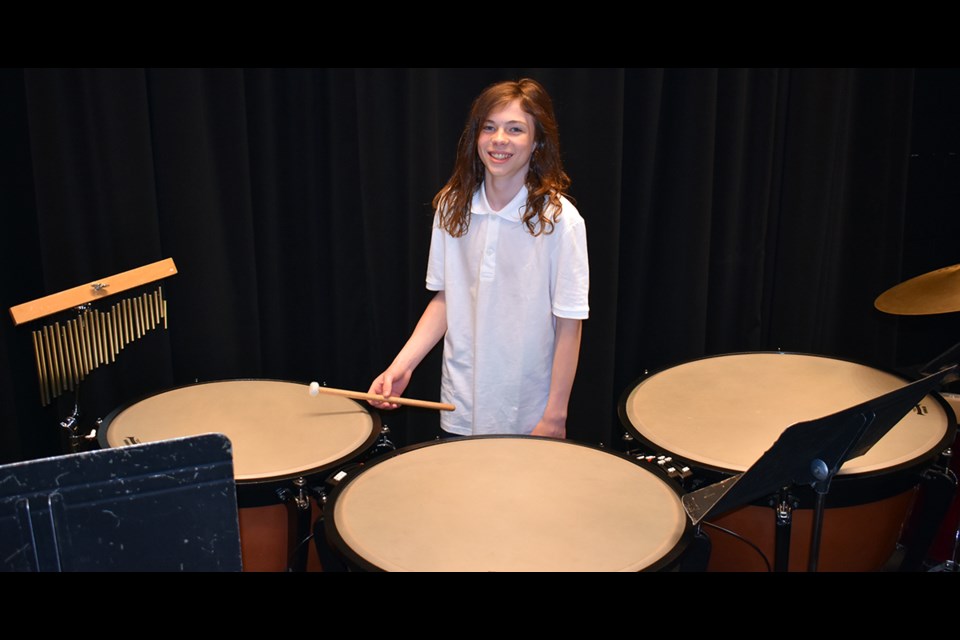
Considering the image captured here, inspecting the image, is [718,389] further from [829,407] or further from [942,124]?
[942,124]

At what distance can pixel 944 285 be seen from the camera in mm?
2078

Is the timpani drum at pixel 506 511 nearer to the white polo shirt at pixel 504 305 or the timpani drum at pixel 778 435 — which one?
the timpani drum at pixel 778 435

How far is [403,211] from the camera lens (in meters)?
2.61

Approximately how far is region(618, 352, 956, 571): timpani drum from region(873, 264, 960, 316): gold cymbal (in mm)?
170

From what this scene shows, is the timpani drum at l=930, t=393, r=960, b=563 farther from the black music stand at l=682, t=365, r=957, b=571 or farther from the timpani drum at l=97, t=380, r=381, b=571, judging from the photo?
the timpani drum at l=97, t=380, r=381, b=571

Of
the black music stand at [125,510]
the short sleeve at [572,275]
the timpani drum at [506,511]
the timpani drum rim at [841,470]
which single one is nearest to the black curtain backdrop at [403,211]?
the timpani drum rim at [841,470]

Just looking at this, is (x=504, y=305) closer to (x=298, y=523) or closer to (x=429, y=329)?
(x=429, y=329)

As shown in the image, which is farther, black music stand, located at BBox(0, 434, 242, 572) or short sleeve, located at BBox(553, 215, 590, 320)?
short sleeve, located at BBox(553, 215, 590, 320)

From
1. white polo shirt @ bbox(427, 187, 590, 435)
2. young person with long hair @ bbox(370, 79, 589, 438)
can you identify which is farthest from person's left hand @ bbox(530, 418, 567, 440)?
white polo shirt @ bbox(427, 187, 590, 435)

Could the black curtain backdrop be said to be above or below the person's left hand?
above

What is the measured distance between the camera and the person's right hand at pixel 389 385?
192 centimetres

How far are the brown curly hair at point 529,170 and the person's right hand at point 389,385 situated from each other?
348 millimetres

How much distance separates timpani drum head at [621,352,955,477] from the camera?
66.9 inches

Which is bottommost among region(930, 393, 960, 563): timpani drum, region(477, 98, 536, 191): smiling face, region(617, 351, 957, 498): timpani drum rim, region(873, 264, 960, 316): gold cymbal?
region(930, 393, 960, 563): timpani drum
